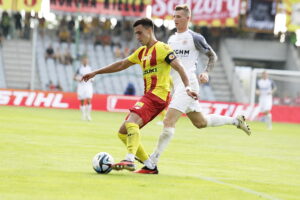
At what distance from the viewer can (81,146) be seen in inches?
606

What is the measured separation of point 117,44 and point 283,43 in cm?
1089

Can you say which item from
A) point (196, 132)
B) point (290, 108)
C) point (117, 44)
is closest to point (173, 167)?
point (196, 132)

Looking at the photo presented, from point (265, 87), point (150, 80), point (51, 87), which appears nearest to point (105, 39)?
point (51, 87)

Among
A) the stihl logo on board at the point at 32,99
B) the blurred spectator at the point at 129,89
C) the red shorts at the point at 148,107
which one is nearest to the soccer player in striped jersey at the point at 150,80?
the red shorts at the point at 148,107

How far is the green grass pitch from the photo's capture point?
879 centimetres

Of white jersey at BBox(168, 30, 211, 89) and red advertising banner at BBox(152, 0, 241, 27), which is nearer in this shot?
white jersey at BBox(168, 30, 211, 89)

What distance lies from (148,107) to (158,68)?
56 centimetres

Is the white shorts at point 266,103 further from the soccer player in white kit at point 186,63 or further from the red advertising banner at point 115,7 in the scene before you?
the soccer player in white kit at point 186,63

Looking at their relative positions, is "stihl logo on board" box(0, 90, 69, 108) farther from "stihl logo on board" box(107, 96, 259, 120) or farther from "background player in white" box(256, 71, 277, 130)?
"background player in white" box(256, 71, 277, 130)

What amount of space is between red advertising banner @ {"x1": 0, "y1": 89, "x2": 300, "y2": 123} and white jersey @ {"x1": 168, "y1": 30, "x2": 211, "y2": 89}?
25.1 m

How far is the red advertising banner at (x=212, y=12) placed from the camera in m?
42.6

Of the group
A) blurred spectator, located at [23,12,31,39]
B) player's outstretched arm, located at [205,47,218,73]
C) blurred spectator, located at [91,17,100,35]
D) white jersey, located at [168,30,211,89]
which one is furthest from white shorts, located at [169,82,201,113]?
blurred spectator, located at [91,17,100,35]

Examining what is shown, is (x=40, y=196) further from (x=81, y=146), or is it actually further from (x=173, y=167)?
(x=81, y=146)

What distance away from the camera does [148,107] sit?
35.2ft
